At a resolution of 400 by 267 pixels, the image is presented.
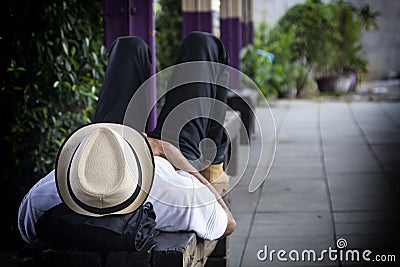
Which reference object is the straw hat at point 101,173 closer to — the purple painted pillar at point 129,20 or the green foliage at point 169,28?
the purple painted pillar at point 129,20

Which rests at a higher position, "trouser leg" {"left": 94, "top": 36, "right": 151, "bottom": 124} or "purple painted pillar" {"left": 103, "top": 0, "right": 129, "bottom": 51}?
"purple painted pillar" {"left": 103, "top": 0, "right": 129, "bottom": 51}

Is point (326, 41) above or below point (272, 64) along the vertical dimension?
above

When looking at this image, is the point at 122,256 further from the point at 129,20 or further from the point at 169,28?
the point at 169,28

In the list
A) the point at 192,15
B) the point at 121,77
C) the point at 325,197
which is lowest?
the point at 325,197

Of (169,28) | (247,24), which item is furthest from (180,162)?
(247,24)

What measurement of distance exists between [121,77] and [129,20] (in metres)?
0.94

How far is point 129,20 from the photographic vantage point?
3.85 metres

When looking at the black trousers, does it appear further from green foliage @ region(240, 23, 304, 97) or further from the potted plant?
the potted plant

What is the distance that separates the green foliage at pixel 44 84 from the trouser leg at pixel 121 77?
704mm

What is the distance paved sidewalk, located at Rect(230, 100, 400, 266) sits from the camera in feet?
12.3

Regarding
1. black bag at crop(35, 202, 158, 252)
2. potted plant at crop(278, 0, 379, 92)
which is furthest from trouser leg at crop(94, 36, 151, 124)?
potted plant at crop(278, 0, 379, 92)

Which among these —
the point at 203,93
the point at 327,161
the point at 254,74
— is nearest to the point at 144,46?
the point at 203,93

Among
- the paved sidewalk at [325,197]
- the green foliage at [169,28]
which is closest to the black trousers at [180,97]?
the paved sidewalk at [325,197]

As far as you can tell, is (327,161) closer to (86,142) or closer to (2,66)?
(2,66)
